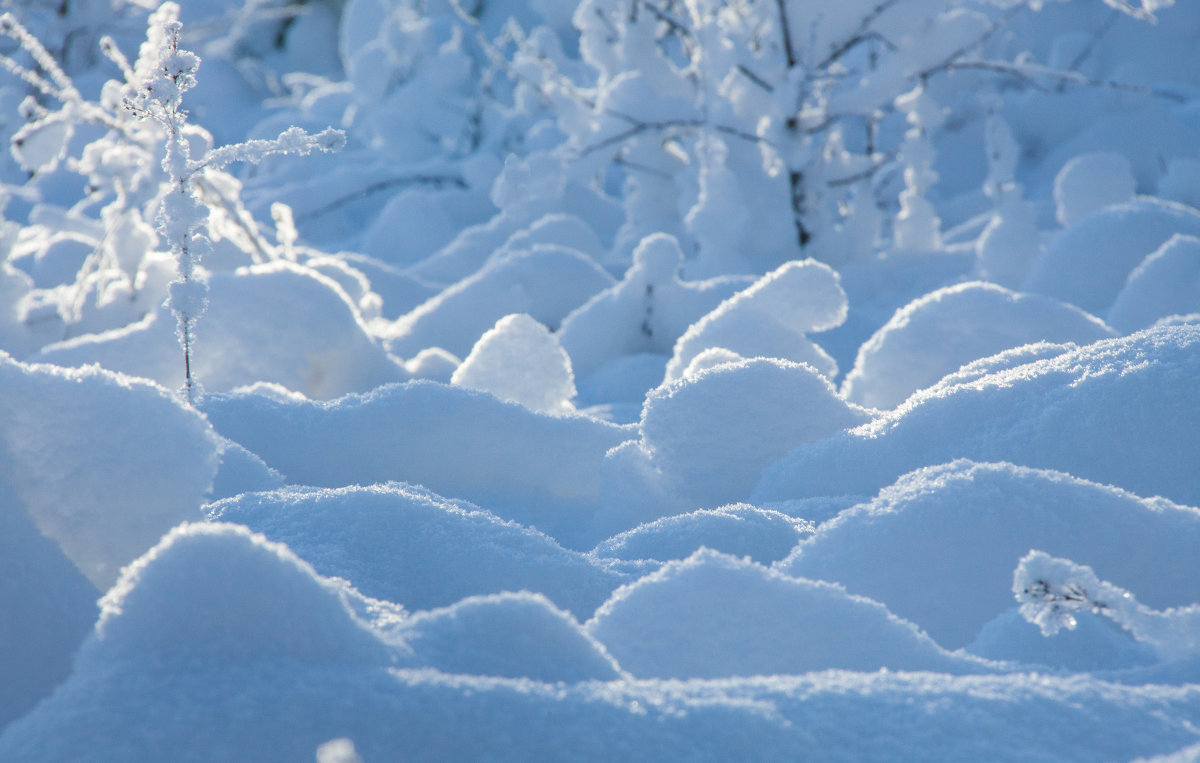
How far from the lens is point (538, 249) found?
12.0 feet

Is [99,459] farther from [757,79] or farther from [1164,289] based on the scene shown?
[757,79]

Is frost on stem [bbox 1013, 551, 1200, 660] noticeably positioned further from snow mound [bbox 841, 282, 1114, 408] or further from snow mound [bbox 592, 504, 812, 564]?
snow mound [bbox 841, 282, 1114, 408]

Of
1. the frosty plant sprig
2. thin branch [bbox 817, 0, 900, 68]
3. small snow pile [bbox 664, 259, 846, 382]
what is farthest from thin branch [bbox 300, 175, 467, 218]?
the frosty plant sprig

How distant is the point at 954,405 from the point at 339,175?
484 centimetres

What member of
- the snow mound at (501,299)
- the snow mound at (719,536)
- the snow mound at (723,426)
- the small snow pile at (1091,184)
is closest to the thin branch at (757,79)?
the snow mound at (501,299)

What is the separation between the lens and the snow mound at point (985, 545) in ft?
3.86

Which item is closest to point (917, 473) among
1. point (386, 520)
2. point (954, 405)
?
point (954, 405)

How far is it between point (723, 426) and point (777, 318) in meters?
0.77

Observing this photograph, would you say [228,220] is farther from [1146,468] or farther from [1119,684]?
[1119,684]

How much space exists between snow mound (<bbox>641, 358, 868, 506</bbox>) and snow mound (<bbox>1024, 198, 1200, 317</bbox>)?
1824 mm

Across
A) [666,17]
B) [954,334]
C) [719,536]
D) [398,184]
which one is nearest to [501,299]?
[666,17]

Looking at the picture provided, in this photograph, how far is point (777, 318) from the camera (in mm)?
2365

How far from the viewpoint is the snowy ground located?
81cm

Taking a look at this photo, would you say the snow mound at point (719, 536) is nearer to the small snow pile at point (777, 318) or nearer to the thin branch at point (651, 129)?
the small snow pile at point (777, 318)
